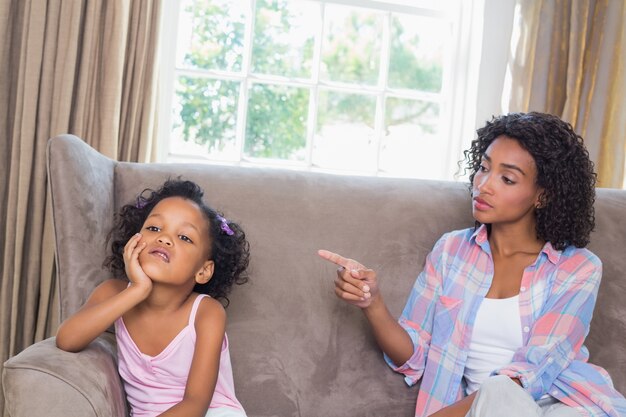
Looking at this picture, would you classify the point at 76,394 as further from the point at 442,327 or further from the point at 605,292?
the point at 605,292

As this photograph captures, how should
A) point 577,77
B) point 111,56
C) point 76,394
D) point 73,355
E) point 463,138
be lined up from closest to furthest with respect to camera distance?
point 76,394 → point 73,355 → point 111,56 → point 577,77 → point 463,138

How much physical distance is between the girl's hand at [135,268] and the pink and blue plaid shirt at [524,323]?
70 cm

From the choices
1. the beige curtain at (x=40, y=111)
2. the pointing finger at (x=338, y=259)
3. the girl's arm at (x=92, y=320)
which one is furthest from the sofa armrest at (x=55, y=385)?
the beige curtain at (x=40, y=111)

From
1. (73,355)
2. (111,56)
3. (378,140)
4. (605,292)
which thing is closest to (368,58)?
(378,140)

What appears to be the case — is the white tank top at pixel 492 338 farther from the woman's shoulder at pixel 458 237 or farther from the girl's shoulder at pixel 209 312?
the girl's shoulder at pixel 209 312

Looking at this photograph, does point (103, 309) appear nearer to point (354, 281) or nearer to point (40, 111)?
point (354, 281)

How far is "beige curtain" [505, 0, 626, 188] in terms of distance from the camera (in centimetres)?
309

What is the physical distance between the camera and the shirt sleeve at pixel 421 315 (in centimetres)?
203

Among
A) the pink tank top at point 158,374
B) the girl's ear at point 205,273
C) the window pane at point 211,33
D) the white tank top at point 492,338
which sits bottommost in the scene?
the pink tank top at point 158,374

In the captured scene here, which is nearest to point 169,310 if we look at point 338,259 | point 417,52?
point 338,259

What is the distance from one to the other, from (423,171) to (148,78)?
4.16 ft

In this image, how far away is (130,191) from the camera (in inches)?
80.8

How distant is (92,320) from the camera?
163 cm

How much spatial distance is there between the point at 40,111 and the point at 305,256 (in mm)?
1096
